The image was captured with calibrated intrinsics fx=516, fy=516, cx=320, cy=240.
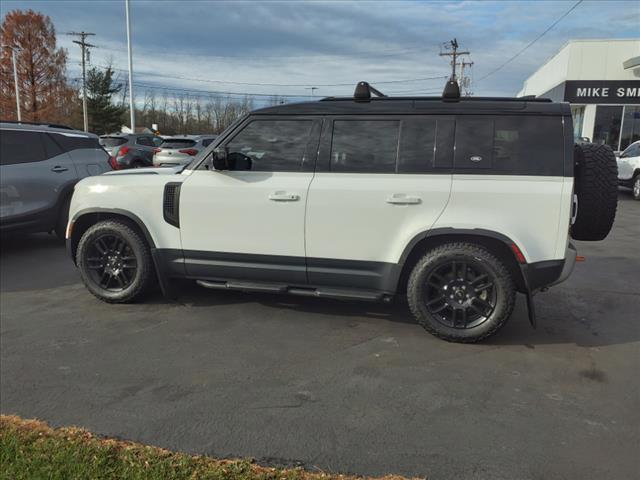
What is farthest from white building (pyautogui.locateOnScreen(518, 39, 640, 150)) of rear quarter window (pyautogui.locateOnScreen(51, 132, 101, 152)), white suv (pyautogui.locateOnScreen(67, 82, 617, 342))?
white suv (pyautogui.locateOnScreen(67, 82, 617, 342))

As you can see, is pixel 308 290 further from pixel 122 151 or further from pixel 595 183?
pixel 122 151

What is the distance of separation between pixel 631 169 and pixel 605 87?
35.8 feet

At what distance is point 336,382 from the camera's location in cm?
356

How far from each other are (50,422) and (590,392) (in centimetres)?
341

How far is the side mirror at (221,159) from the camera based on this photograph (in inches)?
175

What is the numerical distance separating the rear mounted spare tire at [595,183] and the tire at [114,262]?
384 cm

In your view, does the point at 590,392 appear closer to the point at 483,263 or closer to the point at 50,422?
the point at 483,263

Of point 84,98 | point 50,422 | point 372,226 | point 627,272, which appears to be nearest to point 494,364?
point 372,226

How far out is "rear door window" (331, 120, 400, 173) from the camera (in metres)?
4.23

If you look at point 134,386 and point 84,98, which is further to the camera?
point 84,98

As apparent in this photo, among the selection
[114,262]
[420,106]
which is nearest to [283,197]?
[420,106]

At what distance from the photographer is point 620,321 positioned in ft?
15.6

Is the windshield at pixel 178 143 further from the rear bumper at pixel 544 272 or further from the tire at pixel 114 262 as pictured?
the rear bumper at pixel 544 272

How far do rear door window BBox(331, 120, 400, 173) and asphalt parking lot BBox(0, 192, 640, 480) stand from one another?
1.42 meters
